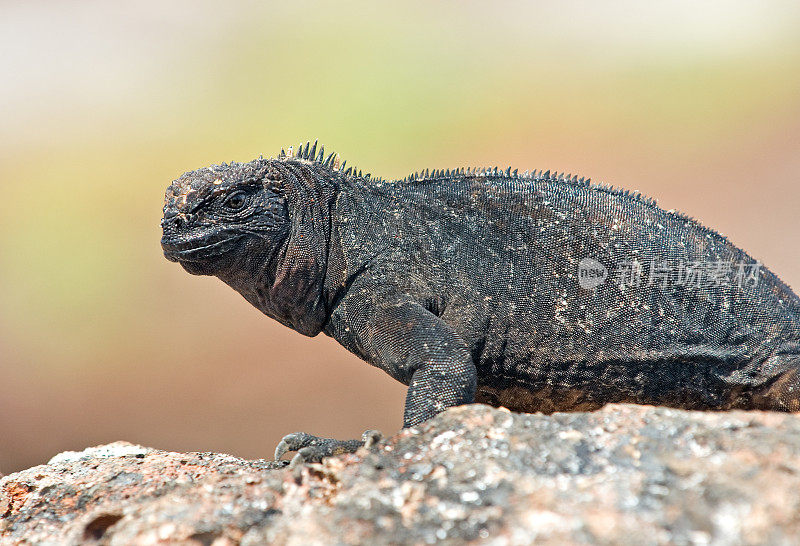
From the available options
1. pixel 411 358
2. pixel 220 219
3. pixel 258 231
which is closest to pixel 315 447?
pixel 411 358

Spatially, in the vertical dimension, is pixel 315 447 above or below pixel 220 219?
below

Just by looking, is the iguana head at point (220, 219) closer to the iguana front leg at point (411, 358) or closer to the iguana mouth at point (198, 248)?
the iguana mouth at point (198, 248)

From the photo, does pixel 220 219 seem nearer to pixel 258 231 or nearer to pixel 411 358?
pixel 258 231

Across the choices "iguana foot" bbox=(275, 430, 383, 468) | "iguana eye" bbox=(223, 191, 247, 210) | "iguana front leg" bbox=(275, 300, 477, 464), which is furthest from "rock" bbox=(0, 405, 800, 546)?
"iguana eye" bbox=(223, 191, 247, 210)

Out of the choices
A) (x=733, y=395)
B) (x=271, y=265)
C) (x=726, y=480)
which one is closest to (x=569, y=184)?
(x=733, y=395)

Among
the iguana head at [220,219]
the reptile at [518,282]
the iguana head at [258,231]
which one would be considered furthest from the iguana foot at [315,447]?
the iguana head at [220,219]

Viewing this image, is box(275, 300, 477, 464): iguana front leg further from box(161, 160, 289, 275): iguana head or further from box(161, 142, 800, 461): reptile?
box(161, 160, 289, 275): iguana head

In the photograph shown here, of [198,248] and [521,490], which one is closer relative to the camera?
[521,490]

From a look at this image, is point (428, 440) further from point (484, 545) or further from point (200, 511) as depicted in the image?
point (200, 511)

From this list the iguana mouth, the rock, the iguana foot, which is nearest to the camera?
the rock
